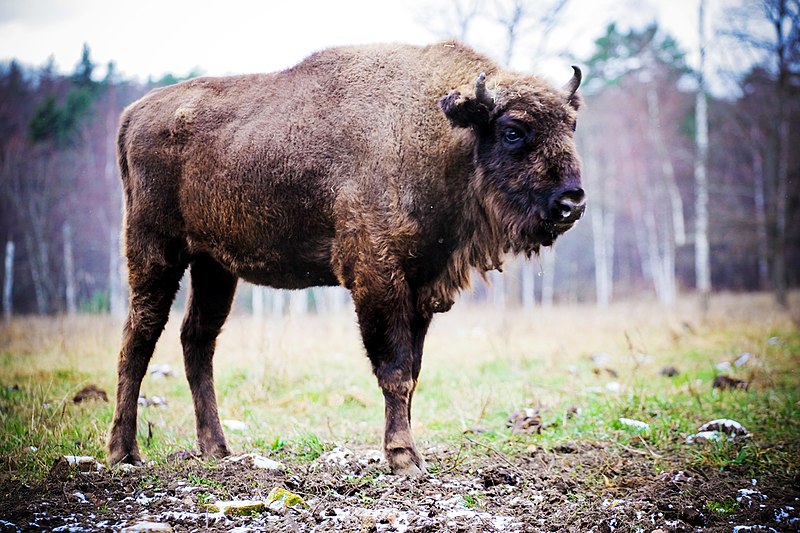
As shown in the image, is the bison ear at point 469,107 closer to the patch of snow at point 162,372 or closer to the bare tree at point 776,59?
the patch of snow at point 162,372

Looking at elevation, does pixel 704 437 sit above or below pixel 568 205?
below

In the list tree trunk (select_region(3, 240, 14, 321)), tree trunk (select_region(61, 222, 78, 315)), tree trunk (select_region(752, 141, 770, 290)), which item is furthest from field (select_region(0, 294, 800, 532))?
tree trunk (select_region(752, 141, 770, 290))

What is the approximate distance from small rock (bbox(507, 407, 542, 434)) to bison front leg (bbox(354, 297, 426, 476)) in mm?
1439

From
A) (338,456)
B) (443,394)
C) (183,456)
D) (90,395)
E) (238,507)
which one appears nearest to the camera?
(238,507)

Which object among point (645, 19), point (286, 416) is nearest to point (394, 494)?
point (286, 416)

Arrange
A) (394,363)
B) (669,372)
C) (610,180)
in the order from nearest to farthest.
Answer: (394,363)
(669,372)
(610,180)

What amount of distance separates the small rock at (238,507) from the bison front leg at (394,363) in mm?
958

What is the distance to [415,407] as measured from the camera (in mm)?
6477

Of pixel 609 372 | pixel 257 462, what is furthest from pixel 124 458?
pixel 609 372

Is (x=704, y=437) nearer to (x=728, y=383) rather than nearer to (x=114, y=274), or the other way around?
(x=728, y=383)

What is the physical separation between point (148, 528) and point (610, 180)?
29524mm

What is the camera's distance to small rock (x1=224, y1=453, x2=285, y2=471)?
3.98 metres

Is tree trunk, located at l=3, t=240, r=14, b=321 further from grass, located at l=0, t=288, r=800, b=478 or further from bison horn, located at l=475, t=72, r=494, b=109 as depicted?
bison horn, located at l=475, t=72, r=494, b=109

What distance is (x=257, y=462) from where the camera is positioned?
4039 millimetres
